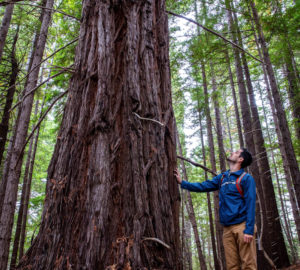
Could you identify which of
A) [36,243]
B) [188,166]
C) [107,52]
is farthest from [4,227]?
[188,166]

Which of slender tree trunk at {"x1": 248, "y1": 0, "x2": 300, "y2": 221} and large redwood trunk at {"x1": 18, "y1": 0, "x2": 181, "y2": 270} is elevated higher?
slender tree trunk at {"x1": 248, "y1": 0, "x2": 300, "y2": 221}

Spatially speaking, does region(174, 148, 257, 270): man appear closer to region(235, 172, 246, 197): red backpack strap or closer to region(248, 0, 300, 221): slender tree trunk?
region(235, 172, 246, 197): red backpack strap

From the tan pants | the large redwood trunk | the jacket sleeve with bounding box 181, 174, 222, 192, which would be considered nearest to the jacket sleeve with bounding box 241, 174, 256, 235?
the tan pants

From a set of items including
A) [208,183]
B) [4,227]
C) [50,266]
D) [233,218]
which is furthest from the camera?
[4,227]

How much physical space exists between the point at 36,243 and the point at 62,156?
700 mm

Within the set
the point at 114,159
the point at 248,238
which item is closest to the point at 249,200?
the point at 248,238

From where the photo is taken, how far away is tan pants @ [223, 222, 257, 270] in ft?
9.17

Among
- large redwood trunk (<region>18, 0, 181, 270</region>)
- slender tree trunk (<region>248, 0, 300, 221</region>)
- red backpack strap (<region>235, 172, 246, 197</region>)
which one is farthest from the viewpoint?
slender tree trunk (<region>248, 0, 300, 221</region>)

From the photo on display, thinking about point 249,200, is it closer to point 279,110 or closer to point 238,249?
point 238,249

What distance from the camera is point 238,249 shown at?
2.99 meters

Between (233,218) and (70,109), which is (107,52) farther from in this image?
(233,218)

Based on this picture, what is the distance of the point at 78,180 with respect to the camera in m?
1.92

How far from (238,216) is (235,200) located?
0.62 feet

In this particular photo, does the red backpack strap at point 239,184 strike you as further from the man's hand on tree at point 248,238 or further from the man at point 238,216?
the man's hand on tree at point 248,238
